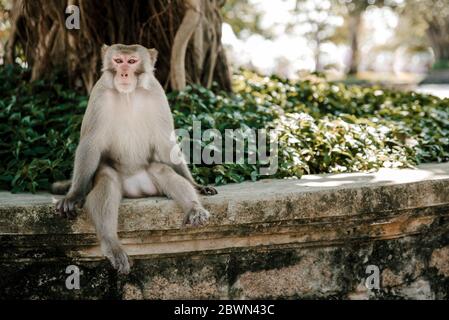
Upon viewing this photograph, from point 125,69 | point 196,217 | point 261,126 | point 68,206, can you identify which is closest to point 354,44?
point 261,126

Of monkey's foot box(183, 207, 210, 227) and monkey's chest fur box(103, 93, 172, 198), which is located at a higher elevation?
monkey's chest fur box(103, 93, 172, 198)

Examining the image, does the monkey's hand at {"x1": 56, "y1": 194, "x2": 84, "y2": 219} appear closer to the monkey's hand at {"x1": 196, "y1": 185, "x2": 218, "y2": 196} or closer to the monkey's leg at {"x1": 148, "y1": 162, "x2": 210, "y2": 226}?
the monkey's leg at {"x1": 148, "y1": 162, "x2": 210, "y2": 226}

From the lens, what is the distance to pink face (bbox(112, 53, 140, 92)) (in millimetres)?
3342

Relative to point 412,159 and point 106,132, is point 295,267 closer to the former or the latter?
point 106,132

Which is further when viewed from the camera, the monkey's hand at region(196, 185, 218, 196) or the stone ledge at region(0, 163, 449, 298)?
the monkey's hand at region(196, 185, 218, 196)

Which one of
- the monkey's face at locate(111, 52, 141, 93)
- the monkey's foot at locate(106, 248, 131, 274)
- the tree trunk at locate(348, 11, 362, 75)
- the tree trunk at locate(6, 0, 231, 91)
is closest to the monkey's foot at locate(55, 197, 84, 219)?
the monkey's foot at locate(106, 248, 131, 274)

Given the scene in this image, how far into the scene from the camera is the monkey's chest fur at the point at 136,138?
11.5ft

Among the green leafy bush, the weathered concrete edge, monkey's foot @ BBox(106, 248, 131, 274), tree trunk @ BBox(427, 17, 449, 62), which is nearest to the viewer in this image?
monkey's foot @ BBox(106, 248, 131, 274)

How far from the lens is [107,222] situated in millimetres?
3188

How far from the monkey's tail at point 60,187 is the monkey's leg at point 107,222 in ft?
1.75

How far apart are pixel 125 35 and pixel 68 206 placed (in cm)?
272

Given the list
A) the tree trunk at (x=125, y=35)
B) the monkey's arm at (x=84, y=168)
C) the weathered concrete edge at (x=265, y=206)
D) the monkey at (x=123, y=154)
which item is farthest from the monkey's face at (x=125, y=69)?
the tree trunk at (x=125, y=35)

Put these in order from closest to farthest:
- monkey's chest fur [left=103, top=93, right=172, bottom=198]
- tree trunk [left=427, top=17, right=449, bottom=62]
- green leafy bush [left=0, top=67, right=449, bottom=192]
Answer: monkey's chest fur [left=103, top=93, right=172, bottom=198] → green leafy bush [left=0, top=67, right=449, bottom=192] → tree trunk [left=427, top=17, right=449, bottom=62]
